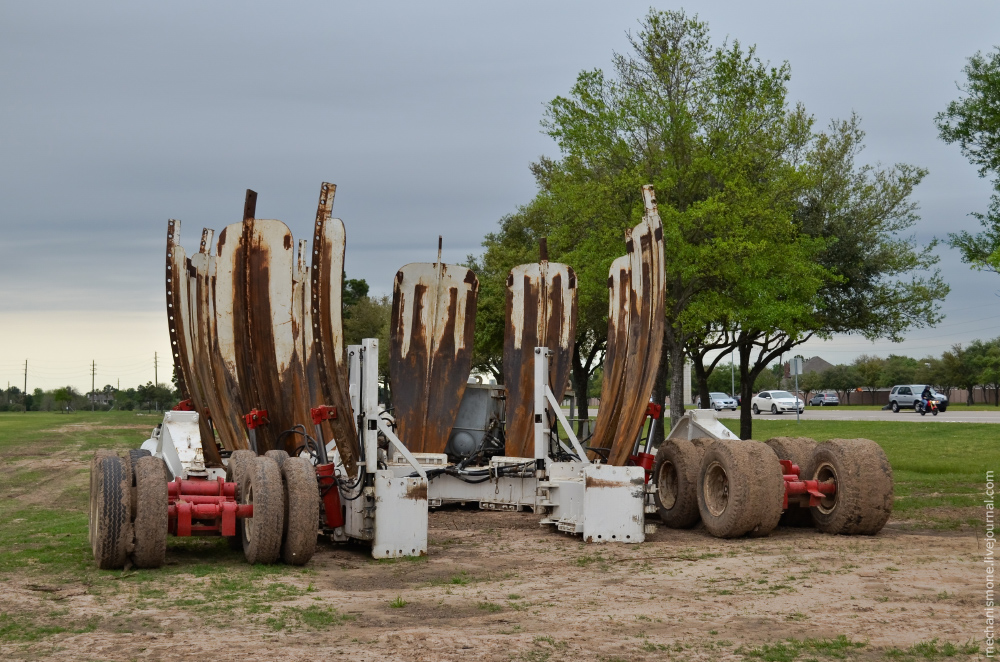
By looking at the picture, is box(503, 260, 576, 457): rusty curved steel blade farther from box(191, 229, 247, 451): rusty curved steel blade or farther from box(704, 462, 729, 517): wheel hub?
box(191, 229, 247, 451): rusty curved steel blade

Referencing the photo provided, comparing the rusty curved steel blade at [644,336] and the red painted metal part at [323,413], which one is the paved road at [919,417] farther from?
the red painted metal part at [323,413]

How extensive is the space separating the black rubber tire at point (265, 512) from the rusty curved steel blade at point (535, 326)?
614cm

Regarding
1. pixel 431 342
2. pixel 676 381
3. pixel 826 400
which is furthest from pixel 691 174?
pixel 826 400

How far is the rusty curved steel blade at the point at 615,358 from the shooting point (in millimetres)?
14195

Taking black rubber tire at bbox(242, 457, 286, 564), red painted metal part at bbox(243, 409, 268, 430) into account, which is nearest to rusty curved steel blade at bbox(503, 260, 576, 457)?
red painted metal part at bbox(243, 409, 268, 430)

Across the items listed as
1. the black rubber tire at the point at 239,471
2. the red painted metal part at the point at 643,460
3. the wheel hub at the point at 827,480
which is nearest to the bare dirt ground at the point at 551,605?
the black rubber tire at the point at 239,471

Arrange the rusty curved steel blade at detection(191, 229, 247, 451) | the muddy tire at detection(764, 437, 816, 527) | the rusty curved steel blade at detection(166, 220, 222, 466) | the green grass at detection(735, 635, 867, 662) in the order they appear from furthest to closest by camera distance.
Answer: the rusty curved steel blade at detection(166, 220, 222, 466) → the rusty curved steel blade at detection(191, 229, 247, 451) → the muddy tire at detection(764, 437, 816, 527) → the green grass at detection(735, 635, 867, 662)

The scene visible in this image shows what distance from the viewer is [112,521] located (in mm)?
9594

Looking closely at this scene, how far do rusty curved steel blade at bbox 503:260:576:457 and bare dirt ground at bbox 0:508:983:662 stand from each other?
463 centimetres

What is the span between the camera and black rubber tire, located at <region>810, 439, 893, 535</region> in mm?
11883

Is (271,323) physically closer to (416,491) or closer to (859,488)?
(416,491)

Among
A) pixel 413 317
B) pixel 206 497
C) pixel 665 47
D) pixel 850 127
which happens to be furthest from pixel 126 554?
pixel 850 127

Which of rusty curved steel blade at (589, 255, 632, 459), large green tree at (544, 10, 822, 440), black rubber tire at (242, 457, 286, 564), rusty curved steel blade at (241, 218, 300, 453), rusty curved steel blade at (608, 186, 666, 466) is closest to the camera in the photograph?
black rubber tire at (242, 457, 286, 564)

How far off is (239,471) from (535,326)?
7.02 m
